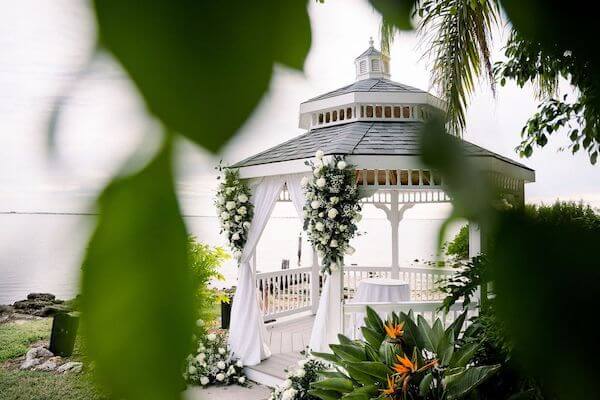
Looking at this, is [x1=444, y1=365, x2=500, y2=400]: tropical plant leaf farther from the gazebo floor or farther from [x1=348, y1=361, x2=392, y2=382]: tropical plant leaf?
the gazebo floor

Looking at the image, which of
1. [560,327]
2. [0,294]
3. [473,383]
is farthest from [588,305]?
[473,383]

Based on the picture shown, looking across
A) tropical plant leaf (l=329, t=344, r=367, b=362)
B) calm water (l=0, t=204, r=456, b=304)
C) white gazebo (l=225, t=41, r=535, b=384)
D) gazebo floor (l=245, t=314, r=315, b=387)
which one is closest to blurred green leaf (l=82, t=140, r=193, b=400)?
calm water (l=0, t=204, r=456, b=304)

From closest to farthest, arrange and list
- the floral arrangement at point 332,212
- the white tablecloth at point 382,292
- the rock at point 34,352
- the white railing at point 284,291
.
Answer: the rock at point 34,352 → the floral arrangement at point 332,212 → the white tablecloth at point 382,292 → the white railing at point 284,291

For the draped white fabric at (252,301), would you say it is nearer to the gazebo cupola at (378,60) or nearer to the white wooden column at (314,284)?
the white wooden column at (314,284)

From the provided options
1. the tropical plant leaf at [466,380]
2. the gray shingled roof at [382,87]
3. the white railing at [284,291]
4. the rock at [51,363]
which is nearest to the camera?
the rock at [51,363]

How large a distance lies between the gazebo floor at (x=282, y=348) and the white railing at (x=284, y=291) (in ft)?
0.58

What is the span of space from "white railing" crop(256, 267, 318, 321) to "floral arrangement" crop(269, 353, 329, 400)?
1992 mm

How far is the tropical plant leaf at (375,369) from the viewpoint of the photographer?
2.90 m

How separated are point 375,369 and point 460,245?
9.18 ft

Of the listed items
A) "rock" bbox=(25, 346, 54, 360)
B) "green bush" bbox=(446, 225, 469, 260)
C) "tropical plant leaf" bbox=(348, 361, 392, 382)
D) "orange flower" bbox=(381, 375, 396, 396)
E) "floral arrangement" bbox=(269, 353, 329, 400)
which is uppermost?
"green bush" bbox=(446, 225, 469, 260)

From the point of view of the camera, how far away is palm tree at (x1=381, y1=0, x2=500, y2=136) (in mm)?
332

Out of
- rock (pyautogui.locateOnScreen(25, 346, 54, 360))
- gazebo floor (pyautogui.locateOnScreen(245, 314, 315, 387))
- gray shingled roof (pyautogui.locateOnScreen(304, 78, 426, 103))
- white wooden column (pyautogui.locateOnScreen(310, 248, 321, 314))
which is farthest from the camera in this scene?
white wooden column (pyautogui.locateOnScreen(310, 248, 321, 314))

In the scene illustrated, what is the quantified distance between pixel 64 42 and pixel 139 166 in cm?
6

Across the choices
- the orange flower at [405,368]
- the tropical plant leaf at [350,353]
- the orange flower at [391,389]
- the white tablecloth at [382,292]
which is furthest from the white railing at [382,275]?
the orange flower at [405,368]
